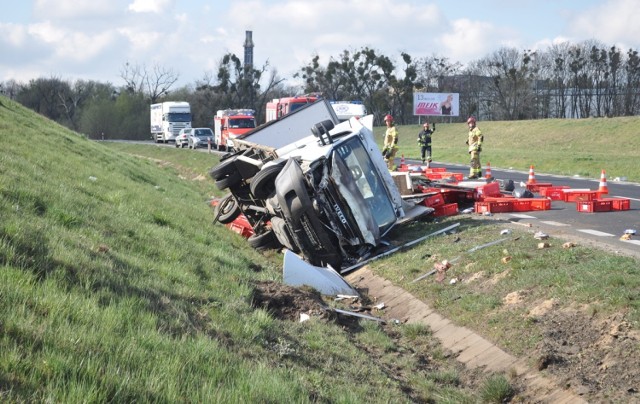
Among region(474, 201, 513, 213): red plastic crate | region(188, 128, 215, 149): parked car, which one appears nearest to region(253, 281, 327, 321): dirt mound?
region(474, 201, 513, 213): red plastic crate

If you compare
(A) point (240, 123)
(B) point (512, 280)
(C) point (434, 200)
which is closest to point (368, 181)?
(C) point (434, 200)

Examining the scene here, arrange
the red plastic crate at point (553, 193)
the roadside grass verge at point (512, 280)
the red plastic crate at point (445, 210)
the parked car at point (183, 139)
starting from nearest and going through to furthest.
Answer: the roadside grass verge at point (512, 280) → the red plastic crate at point (445, 210) → the red plastic crate at point (553, 193) → the parked car at point (183, 139)

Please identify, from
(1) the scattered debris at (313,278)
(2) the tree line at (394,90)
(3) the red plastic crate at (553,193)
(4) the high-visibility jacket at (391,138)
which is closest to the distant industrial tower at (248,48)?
(2) the tree line at (394,90)

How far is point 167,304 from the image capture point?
6703mm

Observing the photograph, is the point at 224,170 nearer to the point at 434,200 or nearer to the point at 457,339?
the point at 434,200

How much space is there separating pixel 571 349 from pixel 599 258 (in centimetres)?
257

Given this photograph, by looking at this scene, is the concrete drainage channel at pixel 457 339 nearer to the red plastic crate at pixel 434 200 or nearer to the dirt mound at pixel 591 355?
the dirt mound at pixel 591 355

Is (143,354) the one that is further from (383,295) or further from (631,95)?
(631,95)

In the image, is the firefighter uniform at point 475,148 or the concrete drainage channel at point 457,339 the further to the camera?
the firefighter uniform at point 475,148

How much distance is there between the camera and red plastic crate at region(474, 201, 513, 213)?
51.9 feet

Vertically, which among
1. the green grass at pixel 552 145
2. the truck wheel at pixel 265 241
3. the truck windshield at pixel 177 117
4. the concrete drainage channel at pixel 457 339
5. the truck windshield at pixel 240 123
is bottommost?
the concrete drainage channel at pixel 457 339

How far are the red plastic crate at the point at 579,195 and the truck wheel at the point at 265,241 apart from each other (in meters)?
6.73

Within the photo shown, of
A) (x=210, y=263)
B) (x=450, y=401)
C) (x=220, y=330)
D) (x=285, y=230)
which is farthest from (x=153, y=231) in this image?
(x=450, y=401)

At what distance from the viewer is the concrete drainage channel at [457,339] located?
6820 millimetres
